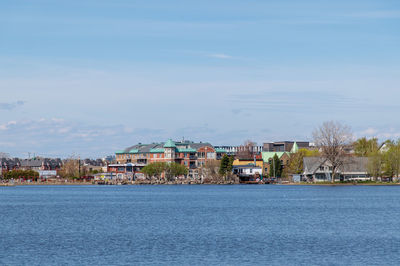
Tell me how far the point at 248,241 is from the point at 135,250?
24.3ft

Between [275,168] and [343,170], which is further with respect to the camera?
[275,168]

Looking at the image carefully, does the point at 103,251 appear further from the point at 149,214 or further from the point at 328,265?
the point at 149,214

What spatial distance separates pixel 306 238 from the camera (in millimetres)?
42938

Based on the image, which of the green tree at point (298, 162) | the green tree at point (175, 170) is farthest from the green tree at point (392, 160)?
the green tree at point (175, 170)

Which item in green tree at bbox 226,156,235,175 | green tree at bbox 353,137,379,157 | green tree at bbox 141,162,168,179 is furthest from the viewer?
green tree at bbox 141,162,168,179

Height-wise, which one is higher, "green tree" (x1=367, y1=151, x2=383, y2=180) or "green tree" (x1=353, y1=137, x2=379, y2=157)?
"green tree" (x1=353, y1=137, x2=379, y2=157)

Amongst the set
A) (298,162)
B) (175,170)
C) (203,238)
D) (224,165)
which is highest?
(298,162)

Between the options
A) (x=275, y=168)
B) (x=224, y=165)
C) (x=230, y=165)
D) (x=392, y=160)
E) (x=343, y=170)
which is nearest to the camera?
(x=392, y=160)

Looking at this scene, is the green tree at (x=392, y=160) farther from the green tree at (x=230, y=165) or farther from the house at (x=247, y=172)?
the house at (x=247, y=172)

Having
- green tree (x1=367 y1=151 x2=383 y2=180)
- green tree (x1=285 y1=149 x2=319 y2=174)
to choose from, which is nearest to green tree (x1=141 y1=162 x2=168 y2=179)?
green tree (x1=285 y1=149 x2=319 y2=174)

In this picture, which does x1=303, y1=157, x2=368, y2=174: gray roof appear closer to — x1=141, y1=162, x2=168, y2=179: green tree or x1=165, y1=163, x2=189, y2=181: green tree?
x1=165, y1=163, x2=189, y2=181: green tree

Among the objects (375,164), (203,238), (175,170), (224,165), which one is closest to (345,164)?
(375,164)

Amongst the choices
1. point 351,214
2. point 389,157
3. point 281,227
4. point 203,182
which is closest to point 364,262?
point 281,227

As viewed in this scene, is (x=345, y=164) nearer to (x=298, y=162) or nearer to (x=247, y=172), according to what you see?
(x=298, y=162)
